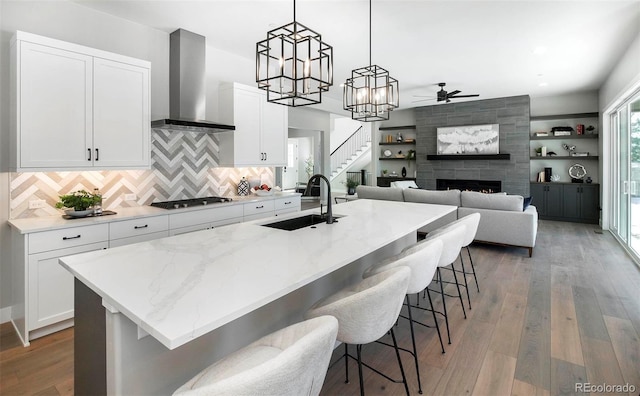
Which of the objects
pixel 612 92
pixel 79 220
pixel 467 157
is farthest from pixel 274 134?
pixel 467 157

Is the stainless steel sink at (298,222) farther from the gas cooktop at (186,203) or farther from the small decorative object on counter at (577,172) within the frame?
the small decorative object on counter at (577,172)

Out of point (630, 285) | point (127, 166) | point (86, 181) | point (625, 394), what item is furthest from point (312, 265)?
point (630, 285)

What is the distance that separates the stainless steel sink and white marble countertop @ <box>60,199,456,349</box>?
21cm

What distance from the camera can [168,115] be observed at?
3.95m

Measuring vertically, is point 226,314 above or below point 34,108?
below

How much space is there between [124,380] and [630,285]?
4662 millimetres

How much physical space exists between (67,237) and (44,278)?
1.09ft

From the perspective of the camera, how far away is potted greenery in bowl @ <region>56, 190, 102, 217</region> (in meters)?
2.83

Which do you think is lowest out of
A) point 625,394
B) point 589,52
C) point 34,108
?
point 625,394

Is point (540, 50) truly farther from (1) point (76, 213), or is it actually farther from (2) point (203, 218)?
(1) point (76, 213)

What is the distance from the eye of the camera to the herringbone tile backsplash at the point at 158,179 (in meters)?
2.95

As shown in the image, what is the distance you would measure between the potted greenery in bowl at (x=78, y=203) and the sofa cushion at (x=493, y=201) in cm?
482

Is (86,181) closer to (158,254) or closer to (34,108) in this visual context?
(34,108)

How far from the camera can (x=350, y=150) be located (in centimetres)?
1252
